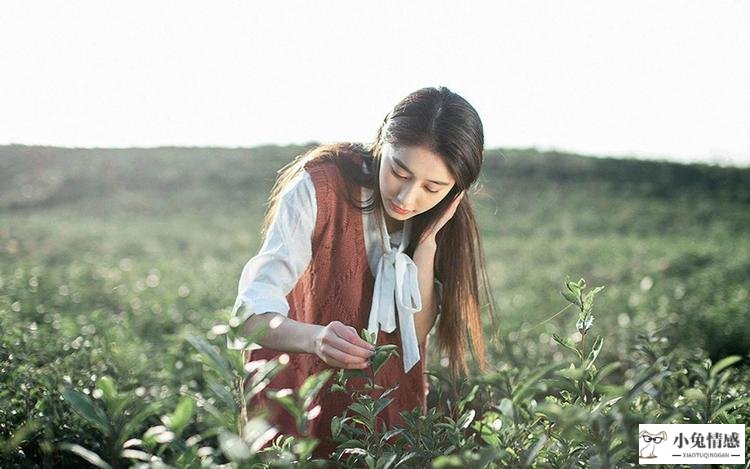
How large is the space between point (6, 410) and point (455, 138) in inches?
50.9

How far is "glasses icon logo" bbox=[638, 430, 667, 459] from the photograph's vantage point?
132cm

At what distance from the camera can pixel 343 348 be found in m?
1.46

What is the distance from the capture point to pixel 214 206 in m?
15.9

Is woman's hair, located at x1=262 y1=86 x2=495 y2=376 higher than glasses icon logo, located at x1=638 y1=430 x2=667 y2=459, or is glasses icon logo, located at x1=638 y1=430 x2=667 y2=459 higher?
woman's hair, located at x1=262 y1=86 x2=495 y2=376

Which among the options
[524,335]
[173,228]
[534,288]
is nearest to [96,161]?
[173,228]

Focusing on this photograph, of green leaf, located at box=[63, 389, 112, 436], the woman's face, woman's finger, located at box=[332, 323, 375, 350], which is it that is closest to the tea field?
green leaf, located at box=[63, 389, 112, 436]

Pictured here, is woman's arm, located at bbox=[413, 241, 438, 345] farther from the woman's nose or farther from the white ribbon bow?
the woman's nose

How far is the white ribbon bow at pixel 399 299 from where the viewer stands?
2037mm

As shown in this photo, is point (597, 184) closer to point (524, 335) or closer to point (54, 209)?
point (54, 209)

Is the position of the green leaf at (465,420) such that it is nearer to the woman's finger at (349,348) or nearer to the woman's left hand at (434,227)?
the woman's finger at (349,348)

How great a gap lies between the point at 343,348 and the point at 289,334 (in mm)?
193

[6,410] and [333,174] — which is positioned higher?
[333,174]

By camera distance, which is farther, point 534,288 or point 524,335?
point 534,288

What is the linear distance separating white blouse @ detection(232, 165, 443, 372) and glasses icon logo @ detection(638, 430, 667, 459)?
691 mm
